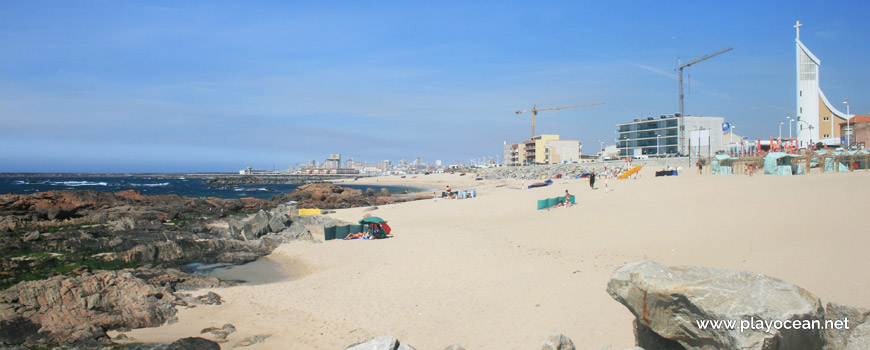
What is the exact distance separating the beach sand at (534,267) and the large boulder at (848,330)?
2.83 metres

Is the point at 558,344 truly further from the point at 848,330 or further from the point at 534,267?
the point at 534,267

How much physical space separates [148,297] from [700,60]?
91847mm

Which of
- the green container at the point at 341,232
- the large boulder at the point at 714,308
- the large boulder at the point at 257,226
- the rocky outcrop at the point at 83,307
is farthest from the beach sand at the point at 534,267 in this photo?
the large boulder at the point at 257,226

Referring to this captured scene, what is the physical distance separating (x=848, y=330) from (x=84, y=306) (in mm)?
13170

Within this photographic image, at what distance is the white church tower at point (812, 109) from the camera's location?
4278 centimetres

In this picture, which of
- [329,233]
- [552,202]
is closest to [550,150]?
[552,202]

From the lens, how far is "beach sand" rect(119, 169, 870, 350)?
29.0ft

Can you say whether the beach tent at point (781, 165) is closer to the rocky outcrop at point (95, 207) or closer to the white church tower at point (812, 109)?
the white church tower at point (812, 109)

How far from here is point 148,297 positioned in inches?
427

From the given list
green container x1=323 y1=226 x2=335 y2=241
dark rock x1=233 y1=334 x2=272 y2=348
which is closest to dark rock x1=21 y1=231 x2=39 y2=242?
green container x1=323 y1=226 x2=335 y2=241

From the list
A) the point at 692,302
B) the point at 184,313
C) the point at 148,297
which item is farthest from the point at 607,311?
the point at 148,297

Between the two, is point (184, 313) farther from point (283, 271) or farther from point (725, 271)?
point (725, 271)

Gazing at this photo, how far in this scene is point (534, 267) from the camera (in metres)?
13.0

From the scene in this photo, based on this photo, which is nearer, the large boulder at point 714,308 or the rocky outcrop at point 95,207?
the large boulder at point 714,308
